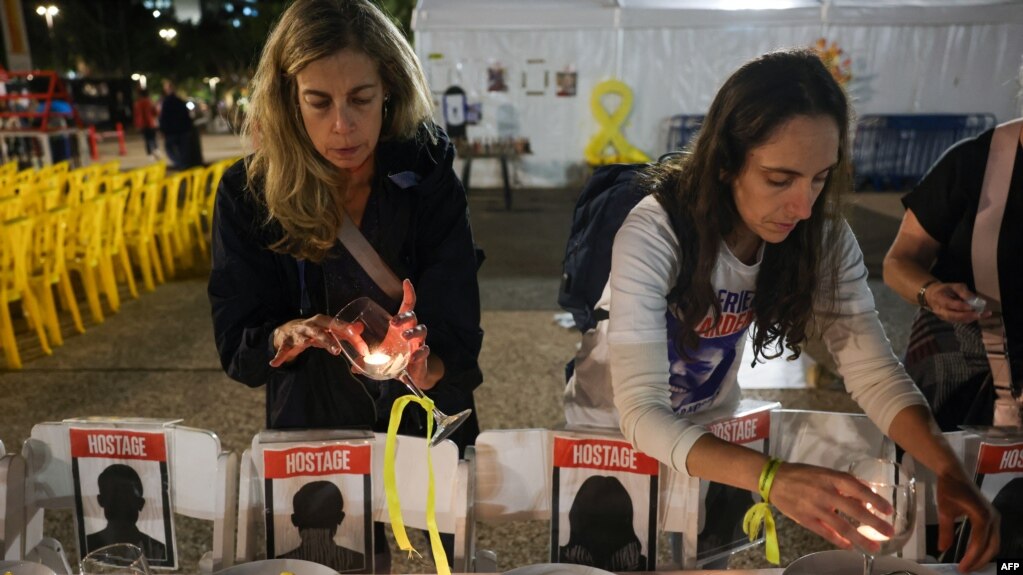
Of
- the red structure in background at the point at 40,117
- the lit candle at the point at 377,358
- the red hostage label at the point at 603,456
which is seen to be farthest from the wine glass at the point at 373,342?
the red structure in background at the point at 40,117

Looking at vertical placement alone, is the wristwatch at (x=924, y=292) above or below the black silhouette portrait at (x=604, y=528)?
above

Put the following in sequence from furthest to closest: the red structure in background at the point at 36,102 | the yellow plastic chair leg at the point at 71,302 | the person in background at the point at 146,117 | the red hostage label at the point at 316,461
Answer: the person in background at the point at 146,117 → the red structure in background at the point at 36,102 → the yellow plastic chair leg at the point at 71,302 → the red hostage label at the point at 316,461

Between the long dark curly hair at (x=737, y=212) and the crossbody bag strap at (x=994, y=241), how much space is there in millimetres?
570

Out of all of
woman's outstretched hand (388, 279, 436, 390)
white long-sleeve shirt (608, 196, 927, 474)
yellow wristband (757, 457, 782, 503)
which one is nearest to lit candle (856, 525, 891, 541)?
yellow wristband (757, 457, 782, 503)

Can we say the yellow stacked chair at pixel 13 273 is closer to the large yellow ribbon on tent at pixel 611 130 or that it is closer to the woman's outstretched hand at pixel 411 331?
the woman's outstretched hand at pixel 411 331

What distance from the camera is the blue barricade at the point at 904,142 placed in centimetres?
1017

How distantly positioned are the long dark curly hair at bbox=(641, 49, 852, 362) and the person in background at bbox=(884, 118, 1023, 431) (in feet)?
1.65

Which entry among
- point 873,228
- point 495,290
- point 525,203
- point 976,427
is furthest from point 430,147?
point 525,203

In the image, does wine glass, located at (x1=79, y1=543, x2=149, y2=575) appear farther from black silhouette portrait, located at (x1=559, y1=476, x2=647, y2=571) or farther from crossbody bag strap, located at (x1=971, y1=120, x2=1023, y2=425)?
crossbody bag strap, located at (x1=971, y1=120, x2=1023, y2=425)

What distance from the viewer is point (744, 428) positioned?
1.71m

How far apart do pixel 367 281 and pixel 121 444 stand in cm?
66

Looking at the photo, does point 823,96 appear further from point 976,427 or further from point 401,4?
point 401,4

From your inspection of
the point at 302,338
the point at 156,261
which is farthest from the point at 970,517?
the point at 156,261

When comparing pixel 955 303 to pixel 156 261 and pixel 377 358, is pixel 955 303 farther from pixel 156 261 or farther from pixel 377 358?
pixel 156 261
